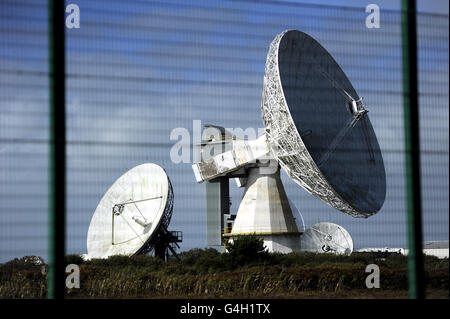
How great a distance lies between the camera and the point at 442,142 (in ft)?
24.0

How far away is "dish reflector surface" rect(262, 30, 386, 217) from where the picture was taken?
73.4 ft

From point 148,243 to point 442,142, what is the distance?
29181 mm

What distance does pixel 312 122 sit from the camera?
2183 cm

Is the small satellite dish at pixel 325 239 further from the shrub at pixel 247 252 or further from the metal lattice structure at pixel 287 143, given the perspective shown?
the shrub at pixel 247 252

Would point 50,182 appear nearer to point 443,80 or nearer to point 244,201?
point 443,80

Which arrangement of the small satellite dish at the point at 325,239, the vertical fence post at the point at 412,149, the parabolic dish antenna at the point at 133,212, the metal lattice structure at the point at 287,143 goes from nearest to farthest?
the vertical fence post at the point at 412,149
the metal lattice structure at the point at 287,143
the parabolic dish antenna at the point at 133,212
the small satellite dish at the point at 325,239

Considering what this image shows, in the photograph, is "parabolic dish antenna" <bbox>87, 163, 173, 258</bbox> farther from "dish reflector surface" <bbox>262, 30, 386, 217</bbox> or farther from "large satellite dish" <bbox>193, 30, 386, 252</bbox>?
"dish reflector surface" <bbox>262, 30, 386, 217</bbox>

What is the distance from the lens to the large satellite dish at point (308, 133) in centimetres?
2042

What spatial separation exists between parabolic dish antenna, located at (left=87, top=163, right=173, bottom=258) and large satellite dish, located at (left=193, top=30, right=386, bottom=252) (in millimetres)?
4565

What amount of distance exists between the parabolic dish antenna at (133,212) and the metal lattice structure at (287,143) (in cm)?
709

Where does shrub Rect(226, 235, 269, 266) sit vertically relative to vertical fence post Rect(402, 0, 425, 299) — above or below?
below

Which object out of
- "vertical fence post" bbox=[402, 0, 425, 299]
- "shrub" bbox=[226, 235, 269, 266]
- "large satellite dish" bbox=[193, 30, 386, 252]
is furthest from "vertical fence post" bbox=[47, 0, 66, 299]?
"shrub" bbox=[226, 235, 269, 266]

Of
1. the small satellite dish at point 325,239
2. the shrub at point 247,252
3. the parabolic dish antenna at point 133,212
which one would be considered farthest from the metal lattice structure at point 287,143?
the small satellite dish at point 325,239
